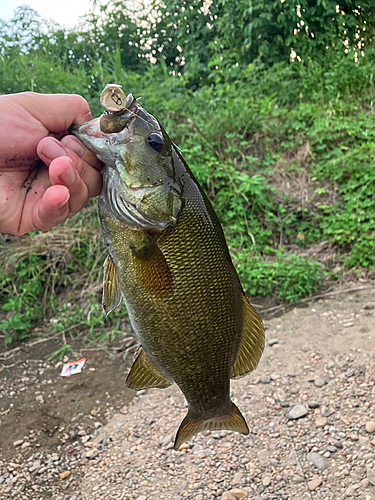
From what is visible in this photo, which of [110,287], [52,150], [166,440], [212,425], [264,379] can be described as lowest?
[166,440]

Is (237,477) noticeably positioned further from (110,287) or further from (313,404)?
(110,287)

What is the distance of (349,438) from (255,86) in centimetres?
507

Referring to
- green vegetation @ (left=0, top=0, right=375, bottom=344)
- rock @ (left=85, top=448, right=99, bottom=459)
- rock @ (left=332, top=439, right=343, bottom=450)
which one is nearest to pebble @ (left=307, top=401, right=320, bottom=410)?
rock @ (left=332, top=439, right=343, bottom=450)

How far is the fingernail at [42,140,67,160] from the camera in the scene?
147 cm

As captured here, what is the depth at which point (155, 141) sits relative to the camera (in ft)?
4.50

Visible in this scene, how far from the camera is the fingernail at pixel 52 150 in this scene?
147 centimetres

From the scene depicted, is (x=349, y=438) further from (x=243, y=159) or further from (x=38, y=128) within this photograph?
(x=243, y=159)

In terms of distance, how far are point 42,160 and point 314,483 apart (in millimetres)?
2232

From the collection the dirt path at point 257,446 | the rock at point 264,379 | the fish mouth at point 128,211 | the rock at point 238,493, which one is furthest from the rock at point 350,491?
the fish mouth at point 128,211

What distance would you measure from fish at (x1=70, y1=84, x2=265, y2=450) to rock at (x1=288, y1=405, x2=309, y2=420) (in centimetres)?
170

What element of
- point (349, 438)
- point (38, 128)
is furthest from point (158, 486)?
point (38, 128)

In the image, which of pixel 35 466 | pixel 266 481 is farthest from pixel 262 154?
pixel 35 466

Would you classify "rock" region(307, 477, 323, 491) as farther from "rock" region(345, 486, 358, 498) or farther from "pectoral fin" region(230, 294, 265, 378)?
"pectoral fin" region(230, 294, 265, 378)

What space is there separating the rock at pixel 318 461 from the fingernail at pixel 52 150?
88.9 inches
